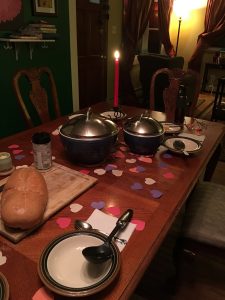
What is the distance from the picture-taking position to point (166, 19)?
5113 millimetres

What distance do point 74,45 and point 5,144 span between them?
7.09ft

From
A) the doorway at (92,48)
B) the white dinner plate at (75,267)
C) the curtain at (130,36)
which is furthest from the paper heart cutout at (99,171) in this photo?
the curtain at (130,36)

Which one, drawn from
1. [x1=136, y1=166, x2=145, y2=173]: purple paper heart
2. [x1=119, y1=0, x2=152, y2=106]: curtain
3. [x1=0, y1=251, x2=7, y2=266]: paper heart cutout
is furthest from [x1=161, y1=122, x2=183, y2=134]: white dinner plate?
[x1=119, y1=0, x2=152, y2=106]: curtain

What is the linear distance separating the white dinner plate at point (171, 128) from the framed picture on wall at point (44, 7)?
179cm

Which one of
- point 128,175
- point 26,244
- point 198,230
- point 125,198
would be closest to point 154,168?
point 128,175

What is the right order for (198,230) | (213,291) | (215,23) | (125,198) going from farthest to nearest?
(215,23), (213,291), (198,230), (125,198)

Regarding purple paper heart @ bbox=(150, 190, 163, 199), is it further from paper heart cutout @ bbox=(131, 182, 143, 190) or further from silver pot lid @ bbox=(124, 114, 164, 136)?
silver pot lid @ bbox=(124, 114, 164, 136)

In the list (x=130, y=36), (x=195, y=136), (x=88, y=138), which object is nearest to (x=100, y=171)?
(x=88, y=138)

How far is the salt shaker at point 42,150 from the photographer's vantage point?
916 mm

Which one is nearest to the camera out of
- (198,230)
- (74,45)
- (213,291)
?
(198,230)

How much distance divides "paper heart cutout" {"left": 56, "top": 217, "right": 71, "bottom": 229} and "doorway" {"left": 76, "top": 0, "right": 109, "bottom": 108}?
131 inches

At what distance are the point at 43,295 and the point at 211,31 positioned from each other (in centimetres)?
563

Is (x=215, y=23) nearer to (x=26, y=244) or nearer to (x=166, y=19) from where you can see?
(x=166, y=19)

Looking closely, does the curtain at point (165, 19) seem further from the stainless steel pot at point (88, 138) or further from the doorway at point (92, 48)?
the stainless steel pot at point (88, 138)
